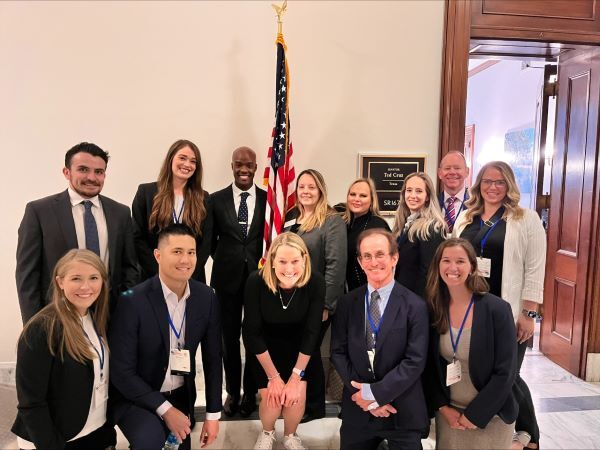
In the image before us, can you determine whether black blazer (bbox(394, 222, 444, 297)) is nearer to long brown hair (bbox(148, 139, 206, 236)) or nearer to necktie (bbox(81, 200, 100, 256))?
long brown hair (bbox(148, 139, 206, 236))

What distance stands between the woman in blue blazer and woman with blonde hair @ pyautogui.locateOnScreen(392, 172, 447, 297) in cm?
48

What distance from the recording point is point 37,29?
3338mm

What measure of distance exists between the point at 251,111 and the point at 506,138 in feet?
15.5

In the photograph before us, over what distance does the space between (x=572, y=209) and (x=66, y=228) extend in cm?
404

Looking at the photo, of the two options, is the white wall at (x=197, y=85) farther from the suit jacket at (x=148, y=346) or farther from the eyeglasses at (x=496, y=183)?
the suit jacket at (x=148, y=346)

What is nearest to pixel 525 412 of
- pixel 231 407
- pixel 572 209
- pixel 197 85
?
pixel 231 407

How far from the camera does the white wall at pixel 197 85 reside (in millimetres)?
3375

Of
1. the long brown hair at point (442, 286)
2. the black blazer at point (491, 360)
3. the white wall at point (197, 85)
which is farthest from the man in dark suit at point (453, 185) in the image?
the black blazer at point (491, 360)

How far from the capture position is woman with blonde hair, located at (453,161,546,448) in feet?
8.29

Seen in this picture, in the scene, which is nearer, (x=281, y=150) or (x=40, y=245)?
(x=40, y=245)

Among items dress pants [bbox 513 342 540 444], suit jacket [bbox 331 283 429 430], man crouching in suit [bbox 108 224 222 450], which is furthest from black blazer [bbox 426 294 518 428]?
man crouching in suit [bbox 108 224 222 450]

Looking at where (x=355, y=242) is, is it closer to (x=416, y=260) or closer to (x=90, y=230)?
(x=416, y=260)

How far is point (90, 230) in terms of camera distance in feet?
7.59

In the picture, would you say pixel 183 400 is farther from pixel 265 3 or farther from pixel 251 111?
pixel 265 3
